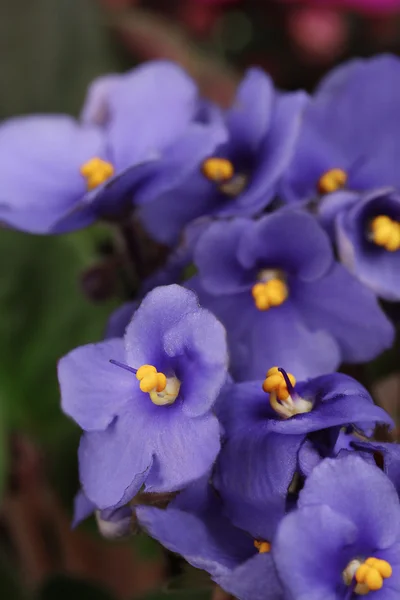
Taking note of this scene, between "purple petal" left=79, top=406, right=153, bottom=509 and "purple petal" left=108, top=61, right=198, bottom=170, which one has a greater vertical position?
"purple petal" left=108, top=61, right=198, bottom=170

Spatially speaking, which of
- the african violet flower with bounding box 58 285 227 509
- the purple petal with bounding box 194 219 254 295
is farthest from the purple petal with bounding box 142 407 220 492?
the purple petal with bounding box 194 219 254 295

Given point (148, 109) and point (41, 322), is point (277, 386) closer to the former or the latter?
point (148, 109)

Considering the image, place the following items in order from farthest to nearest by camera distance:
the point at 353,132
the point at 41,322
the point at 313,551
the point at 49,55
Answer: the point at 49,55 → the point at 41,322 → the point at 353,132 → the point at 313,551

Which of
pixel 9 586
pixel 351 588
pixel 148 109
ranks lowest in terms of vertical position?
pixel 9 586

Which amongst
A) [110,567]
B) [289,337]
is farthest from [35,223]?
[110,567]

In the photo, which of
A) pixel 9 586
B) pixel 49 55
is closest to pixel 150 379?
pixel 9 586

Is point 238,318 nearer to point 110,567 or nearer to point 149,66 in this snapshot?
point 149,66

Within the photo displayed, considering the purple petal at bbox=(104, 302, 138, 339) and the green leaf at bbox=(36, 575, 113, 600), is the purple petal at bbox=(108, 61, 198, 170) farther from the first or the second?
the green leaf at bbox=(36, 575, 113, 600)

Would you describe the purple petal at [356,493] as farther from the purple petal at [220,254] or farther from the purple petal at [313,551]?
the purple petal at [220,254]
